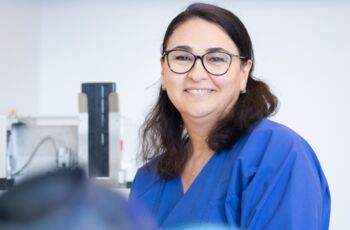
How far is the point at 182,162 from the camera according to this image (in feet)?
3.51

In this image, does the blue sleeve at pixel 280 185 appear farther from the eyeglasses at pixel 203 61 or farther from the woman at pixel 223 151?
the eyeglasses at pixel 203 61

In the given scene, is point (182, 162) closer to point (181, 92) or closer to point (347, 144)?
point (181, 92)

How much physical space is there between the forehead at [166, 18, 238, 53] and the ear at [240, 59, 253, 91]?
0.20 ft

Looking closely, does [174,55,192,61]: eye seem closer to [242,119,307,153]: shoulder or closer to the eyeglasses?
the eyeglasses

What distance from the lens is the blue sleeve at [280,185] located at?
2.45 feet

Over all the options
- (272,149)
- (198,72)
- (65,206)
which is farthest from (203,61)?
(65,206)

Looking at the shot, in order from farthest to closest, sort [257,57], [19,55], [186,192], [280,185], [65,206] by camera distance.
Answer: [257,57], [19,55], [186,192], [280,185], [65,206]

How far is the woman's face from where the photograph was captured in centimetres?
95

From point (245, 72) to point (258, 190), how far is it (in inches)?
13.6

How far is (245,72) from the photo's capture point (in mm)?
1043

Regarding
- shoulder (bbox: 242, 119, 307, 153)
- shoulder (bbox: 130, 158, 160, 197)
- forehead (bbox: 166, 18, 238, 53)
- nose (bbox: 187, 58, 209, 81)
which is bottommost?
shoulder (bbox: 130, 158, 160, 197)

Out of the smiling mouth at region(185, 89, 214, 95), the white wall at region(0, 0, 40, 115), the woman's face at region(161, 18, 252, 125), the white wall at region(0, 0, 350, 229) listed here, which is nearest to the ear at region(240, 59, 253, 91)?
the woman's face at region(161, 18, 252, 125)

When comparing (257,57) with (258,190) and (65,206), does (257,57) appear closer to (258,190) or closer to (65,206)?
(258,190)

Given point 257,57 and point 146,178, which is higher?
point 257,57
